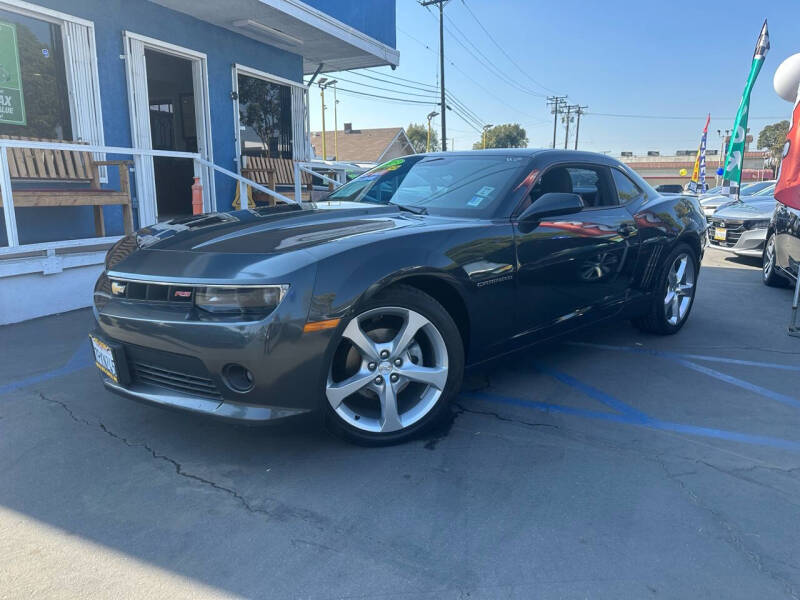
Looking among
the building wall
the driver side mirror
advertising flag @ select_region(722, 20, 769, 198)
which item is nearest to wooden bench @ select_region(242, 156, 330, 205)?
the building wall

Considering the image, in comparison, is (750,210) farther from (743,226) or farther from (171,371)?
(171,371)

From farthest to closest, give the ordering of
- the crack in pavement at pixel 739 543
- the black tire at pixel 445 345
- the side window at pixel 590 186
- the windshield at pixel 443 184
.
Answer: the side window at pixel 590 186 → the windshield at pixel 443 184 → the black tire at pixel 445 345 → the crack in pavement at pixel 739 543

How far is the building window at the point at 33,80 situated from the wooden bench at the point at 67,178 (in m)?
0.31

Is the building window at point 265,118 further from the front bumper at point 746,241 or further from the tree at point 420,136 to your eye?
the tree at point 420,136

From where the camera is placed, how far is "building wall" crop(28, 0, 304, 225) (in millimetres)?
7234

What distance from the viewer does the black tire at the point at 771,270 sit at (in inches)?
287

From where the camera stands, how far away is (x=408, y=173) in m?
4.12

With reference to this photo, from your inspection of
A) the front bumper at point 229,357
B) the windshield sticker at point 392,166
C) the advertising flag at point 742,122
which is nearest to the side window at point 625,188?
the windshield sticker at point 392,166

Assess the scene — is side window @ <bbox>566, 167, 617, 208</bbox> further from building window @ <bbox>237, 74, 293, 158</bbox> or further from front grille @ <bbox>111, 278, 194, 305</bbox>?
building window @ <bbox>237, 74, 293, 158</bbox>

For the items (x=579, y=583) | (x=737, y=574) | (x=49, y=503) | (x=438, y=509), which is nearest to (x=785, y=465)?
(x=737, y=574)

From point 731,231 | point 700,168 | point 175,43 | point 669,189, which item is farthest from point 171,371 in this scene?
point 700,168

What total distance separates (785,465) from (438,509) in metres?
1.78

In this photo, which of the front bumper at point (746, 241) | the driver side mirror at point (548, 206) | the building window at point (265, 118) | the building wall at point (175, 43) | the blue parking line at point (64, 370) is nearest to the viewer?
the driver side mirror at point (548, 206)

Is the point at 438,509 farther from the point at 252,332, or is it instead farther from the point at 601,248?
the point at 601,248
